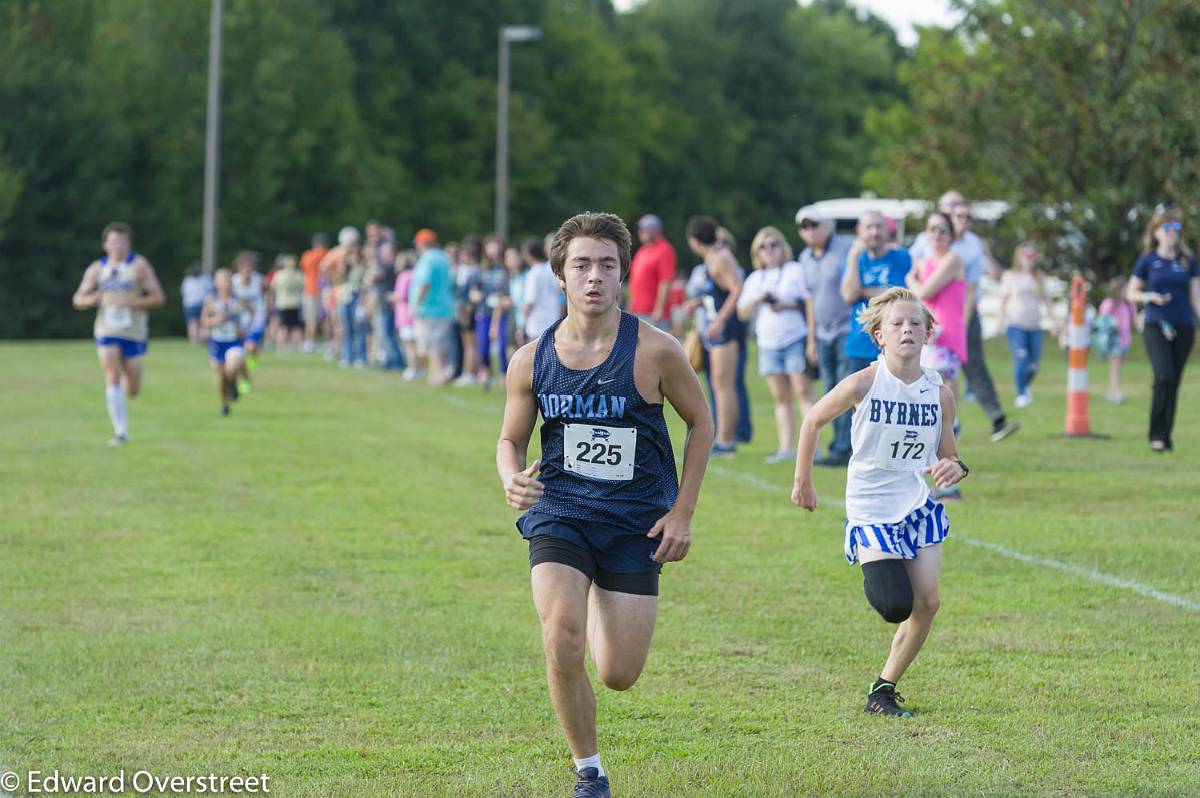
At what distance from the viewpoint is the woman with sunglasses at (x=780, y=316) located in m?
14.6

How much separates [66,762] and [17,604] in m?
3.09

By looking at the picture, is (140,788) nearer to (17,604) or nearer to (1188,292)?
(17,604)

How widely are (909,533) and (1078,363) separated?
35.8 ft

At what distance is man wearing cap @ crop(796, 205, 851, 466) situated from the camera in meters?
14.4

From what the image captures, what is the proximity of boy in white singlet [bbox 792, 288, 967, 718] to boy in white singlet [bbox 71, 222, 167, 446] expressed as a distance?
10.6 m

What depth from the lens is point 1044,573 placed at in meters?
9.65

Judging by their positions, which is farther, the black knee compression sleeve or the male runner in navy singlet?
the black knee compression sleeve

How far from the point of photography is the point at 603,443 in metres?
5.59

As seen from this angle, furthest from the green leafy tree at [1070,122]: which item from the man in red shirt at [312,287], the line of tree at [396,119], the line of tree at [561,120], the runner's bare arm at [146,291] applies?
the line of tree at [396,119]

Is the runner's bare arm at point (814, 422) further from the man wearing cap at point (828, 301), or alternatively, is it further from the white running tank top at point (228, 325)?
the white running tank top at point (228, 325)

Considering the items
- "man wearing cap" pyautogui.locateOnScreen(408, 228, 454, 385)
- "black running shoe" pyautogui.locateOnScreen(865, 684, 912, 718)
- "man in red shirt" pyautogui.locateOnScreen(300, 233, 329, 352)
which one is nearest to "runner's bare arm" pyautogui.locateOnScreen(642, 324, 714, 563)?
"black running shoe" pyautogui.locateOnScreen(865, 684, 912, 718)

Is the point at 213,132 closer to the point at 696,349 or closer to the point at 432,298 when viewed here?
the point at 432,298

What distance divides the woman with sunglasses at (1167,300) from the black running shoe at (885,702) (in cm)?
914

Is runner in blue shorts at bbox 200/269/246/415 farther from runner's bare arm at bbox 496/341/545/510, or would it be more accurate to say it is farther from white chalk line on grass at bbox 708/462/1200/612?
runner's bare arm at bbox 496/341/545/510
